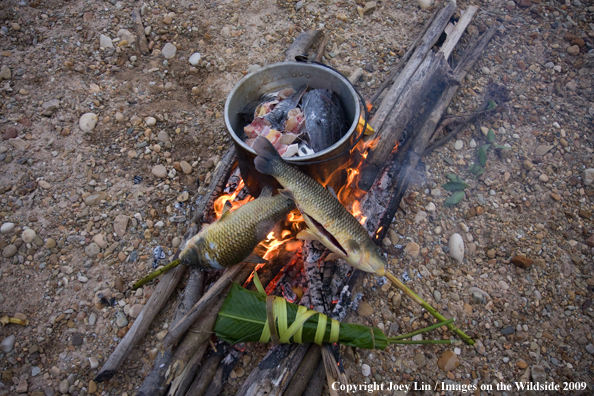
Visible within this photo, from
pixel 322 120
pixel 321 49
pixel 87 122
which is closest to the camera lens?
pixel 322 120

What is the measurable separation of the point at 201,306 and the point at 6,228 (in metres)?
2.13

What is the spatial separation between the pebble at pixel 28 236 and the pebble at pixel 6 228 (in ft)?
0.49

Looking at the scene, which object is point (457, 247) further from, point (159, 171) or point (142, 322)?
point (159, 171)

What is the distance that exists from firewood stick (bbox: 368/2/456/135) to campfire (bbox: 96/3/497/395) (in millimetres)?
14

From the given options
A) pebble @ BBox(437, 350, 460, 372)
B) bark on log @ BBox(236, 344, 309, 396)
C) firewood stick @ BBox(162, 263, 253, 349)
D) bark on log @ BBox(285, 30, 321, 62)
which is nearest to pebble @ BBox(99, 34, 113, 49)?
bark on log @ BBox(285, 30, 321, 62)

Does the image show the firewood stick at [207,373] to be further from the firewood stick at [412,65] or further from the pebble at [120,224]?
the firewood stick at [412,65]

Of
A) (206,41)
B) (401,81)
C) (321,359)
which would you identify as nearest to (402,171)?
(401,81)

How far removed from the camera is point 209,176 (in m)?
3.63

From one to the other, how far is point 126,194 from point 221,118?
1312 mm

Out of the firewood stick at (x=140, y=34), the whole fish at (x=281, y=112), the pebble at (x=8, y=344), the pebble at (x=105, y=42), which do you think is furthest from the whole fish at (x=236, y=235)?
the pebble at (x=105, y=42)

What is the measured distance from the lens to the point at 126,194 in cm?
348

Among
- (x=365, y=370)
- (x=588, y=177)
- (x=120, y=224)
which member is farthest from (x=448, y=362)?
(x=120, y=224)

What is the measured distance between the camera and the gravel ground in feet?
8.96

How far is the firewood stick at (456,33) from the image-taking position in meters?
4.17
